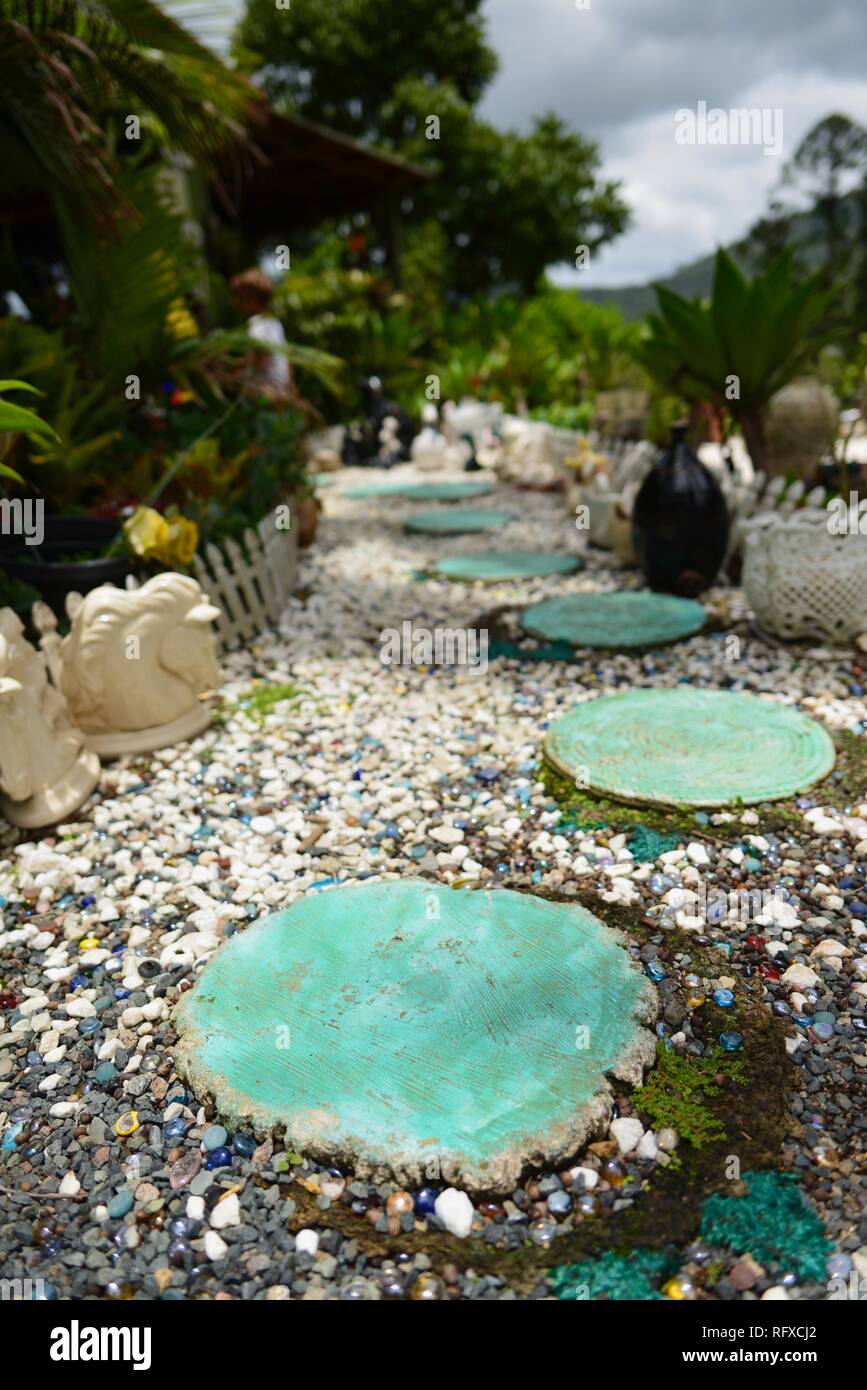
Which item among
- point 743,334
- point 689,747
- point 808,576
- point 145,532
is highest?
point 743,334

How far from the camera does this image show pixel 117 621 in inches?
123

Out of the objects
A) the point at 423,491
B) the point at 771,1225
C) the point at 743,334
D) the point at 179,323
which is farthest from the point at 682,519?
the point at 423,491

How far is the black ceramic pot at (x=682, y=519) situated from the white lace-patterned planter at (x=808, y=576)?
0.64 meters

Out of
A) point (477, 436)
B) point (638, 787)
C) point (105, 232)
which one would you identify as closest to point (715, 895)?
point (638, 787)

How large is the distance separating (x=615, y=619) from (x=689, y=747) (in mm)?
1558

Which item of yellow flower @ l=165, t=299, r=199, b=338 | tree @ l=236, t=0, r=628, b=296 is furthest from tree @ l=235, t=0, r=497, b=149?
yellow flower @ l=165, t=299, r=199, b=338

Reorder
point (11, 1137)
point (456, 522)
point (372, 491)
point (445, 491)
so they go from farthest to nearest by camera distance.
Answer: point (372, 491)
point (445, 491)
point (456, 522)
point (11, 1137)

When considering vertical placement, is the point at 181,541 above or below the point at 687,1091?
above

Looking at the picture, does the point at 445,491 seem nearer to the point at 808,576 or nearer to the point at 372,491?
the point at 372,491

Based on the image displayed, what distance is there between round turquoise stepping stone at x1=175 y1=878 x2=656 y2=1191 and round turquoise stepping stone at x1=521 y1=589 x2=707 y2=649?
84.2 inches

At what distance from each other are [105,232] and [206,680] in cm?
270

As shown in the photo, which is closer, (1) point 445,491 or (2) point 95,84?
(2) point 95,84

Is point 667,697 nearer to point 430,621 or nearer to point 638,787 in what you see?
point 638,787

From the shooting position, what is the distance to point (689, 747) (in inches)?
118
